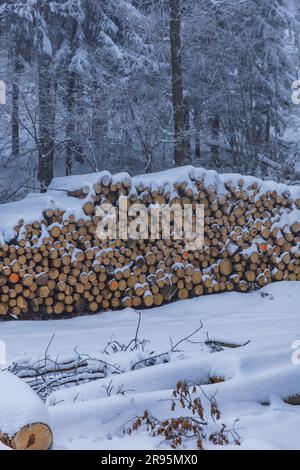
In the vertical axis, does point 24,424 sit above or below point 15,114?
below

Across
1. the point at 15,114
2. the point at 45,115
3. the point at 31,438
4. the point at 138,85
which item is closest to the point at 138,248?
the point at 45,115

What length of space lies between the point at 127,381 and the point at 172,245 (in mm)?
5266

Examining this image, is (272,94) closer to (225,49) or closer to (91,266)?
(225,49)

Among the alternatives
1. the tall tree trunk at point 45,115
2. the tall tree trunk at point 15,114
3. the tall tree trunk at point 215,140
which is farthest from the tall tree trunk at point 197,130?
the tall tree trunk at point 15,114

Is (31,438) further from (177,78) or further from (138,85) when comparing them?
(138,85)

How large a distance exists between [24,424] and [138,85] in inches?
464

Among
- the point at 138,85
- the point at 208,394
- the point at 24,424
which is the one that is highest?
the point at 138,85

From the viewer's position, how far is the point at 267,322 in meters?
7.00

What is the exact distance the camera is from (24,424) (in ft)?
7.84

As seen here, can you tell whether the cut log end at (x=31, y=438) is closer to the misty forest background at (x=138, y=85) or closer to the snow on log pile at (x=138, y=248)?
the snow on log pile at (x=138, y=248)

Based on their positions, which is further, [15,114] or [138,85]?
[138,85]

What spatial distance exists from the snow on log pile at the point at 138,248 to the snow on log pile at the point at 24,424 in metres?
4.84

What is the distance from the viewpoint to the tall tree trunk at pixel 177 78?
11.6 meters

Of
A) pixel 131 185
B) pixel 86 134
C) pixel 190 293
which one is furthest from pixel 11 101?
pixel 190 293
